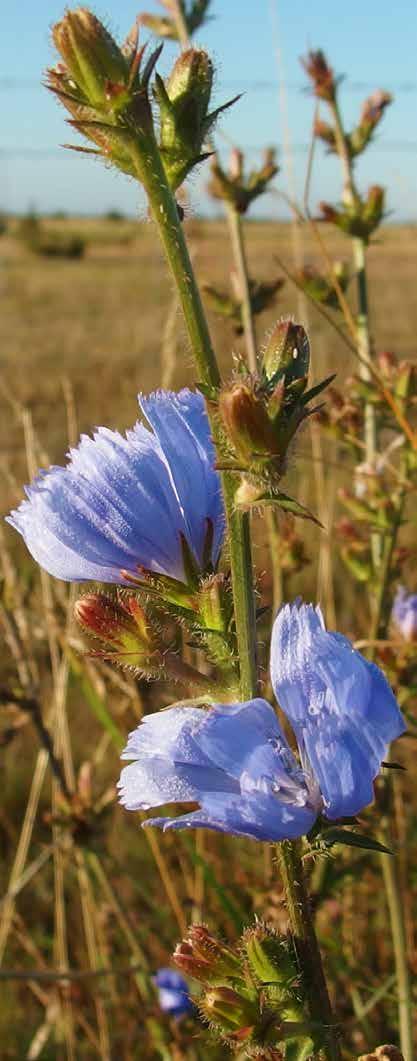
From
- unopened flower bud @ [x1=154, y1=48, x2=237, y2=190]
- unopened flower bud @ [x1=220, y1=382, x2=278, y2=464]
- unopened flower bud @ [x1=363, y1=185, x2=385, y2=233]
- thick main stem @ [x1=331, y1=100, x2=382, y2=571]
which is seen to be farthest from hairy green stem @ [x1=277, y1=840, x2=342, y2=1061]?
unopened flower bud @ [x1=363, y1=185, x2=385, y2=233]

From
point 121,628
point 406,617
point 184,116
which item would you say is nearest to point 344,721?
point 121,628

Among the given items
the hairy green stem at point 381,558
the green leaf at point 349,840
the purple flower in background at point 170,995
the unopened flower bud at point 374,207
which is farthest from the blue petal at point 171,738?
the purple flower in background at point 170,995

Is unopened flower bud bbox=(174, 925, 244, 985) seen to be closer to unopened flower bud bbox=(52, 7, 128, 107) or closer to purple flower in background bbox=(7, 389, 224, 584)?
purple flower in background bbox=(7, 389, 224, 584)

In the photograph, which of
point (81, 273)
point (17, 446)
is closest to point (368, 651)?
point (17, 446)

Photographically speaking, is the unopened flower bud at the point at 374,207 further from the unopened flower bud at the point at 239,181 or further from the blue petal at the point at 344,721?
the blue petal at the point at 344,721

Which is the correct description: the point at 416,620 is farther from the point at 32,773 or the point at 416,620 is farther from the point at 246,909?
the point at 32,773

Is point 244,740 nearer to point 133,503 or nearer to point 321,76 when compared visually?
point 133,503
